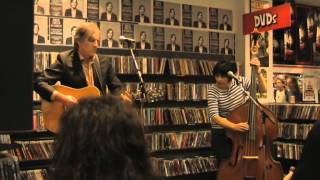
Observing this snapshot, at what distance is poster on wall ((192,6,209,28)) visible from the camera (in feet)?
20.2

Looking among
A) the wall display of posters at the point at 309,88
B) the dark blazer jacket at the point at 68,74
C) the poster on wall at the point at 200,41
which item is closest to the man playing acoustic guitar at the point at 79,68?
the dark blazer jacket at the point at 68,74

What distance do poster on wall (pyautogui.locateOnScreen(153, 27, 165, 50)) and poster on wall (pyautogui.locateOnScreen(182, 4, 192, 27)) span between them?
14.9 inches

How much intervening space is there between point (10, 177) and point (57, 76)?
0.98 metres

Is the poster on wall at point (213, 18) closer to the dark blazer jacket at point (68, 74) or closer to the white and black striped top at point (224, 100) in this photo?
the white and black striped top at point (224, 100)

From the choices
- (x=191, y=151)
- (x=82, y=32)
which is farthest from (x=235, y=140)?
(x=191, y=151)

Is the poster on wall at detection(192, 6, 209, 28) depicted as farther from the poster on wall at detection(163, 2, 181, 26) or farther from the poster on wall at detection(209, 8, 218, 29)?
the poster on wall at detection(163, 2, 181, 26)

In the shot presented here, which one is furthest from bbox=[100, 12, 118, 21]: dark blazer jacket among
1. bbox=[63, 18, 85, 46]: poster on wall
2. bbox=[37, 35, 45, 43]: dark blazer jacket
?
bbox=[37, 35, 45, 43]: dark blazer jacket

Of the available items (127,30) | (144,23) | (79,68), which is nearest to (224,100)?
(79,68)

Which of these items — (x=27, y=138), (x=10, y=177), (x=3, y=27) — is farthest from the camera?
(x=27, y=138)

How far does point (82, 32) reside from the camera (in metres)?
3.21

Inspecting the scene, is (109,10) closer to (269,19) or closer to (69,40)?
(69,40)

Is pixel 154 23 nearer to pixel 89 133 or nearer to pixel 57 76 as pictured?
pixel 57 76

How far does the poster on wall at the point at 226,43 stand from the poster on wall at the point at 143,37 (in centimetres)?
113

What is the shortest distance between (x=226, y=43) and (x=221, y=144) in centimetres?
254
